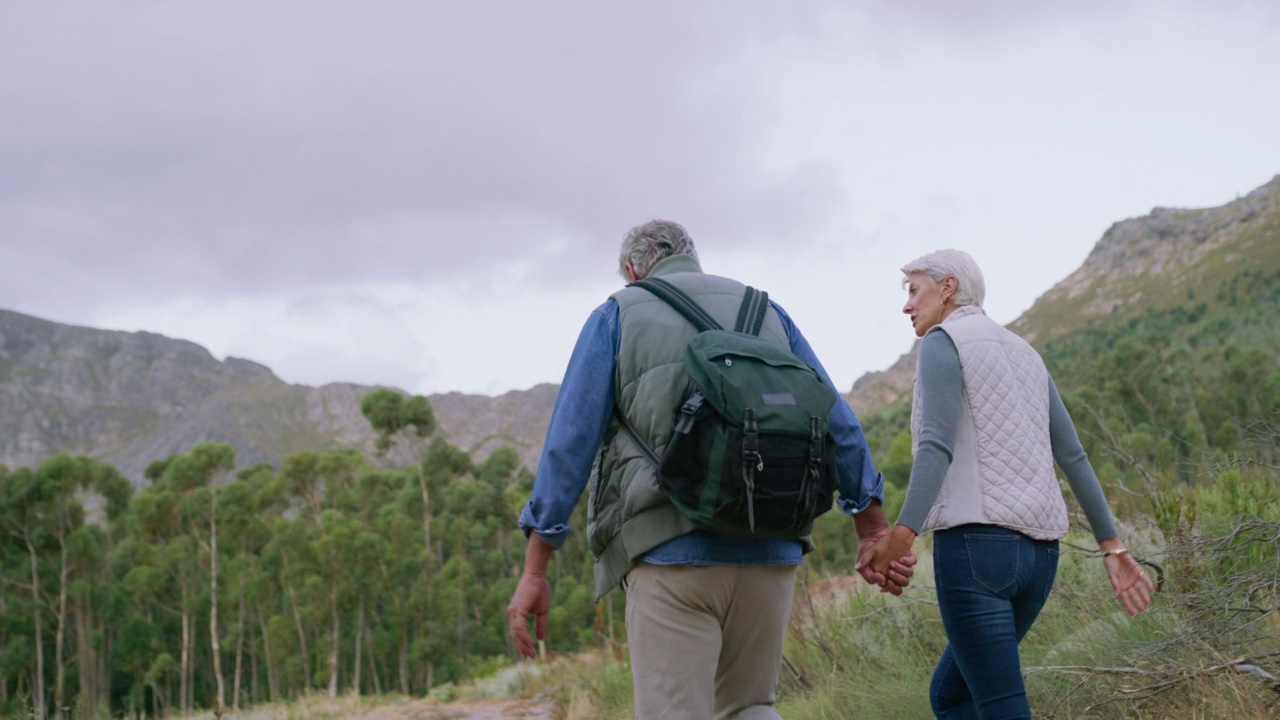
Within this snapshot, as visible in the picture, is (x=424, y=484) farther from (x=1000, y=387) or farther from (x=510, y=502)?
(x=1000, y=387)

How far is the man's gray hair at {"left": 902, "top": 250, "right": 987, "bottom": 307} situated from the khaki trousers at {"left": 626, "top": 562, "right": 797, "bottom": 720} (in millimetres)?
935

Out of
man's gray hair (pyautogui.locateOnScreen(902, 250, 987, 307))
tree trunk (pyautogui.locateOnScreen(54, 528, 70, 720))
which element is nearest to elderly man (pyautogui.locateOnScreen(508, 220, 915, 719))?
man's gray hair (pyautogui.locateOnScreen(902, 250, 987, 307))

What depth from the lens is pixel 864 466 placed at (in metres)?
2.88

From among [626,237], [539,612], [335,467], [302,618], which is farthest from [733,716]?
[335,467]

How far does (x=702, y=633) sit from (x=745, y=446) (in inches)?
19.1

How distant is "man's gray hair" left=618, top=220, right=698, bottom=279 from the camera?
9.91 ft

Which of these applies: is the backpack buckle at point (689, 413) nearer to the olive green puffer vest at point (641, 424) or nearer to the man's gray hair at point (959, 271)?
the olive green puffer vest at point (641, 424)

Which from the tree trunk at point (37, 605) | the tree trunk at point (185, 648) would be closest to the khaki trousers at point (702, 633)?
the tree trunk at point (185, 648)

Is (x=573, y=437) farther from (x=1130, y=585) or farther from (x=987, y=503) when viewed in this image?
(x=1130, y=585)

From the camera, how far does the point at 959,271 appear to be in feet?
9.57

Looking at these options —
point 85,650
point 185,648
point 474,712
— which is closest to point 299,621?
point 185,648

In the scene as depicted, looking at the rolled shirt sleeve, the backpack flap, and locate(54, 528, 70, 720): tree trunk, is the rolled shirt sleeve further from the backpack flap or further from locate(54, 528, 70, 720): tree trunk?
locate(54, 528, 70, 720): tree trunk

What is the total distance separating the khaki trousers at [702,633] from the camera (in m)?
2.46

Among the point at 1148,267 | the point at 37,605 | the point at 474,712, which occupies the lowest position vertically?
the point at 37,605
